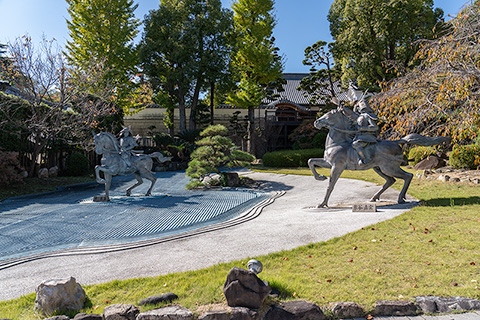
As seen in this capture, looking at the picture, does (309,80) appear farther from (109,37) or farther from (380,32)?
(109,37)

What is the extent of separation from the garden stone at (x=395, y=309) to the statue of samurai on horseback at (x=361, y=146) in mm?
4137

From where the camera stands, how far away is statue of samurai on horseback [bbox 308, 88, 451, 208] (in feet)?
21.5

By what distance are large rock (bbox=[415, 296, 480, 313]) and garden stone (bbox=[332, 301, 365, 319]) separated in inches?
21.6

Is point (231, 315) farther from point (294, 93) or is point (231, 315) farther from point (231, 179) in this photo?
point (294, 93)

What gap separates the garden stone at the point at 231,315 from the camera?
269 centimetres

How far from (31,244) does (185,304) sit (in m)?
3.72

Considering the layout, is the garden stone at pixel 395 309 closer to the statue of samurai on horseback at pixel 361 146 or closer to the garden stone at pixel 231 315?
the garden stone at pixel 231 315

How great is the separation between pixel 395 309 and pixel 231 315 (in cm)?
139

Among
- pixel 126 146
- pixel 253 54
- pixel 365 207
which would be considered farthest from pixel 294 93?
pixel 365 207

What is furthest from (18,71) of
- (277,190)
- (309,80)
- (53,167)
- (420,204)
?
(309,80)

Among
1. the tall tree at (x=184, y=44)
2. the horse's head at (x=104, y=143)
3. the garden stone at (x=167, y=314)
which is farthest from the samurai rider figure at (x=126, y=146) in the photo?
the tall tree at (x=184, y=44)

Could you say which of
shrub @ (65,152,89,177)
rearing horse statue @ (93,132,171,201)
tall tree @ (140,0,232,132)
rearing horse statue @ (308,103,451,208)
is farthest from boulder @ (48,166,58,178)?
rearing horse statue @ (308,103,451,208)

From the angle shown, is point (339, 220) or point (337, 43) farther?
point (337, 43)

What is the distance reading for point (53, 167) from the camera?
14.6 m
